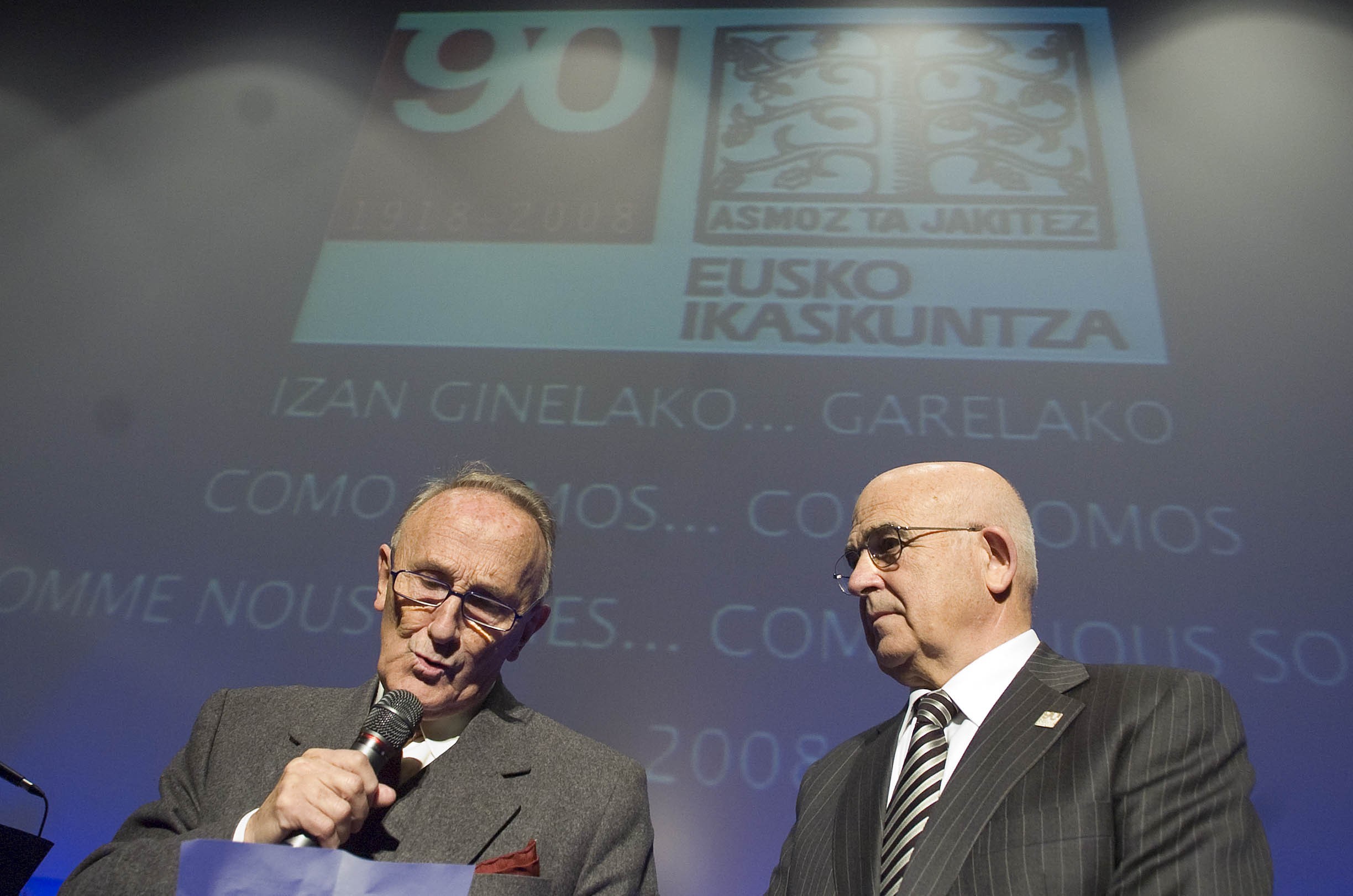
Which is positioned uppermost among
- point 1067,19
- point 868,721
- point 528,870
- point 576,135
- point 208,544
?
point 1067,19

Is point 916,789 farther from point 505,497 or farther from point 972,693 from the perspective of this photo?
point 505,497

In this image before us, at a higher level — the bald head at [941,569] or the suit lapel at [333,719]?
the bald head at [941,569]

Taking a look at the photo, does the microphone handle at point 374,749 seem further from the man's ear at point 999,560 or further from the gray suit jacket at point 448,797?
the man's ear at point 999,560

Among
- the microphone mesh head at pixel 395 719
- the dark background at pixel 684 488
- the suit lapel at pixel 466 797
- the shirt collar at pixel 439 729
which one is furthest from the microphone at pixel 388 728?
the dark background at pixel 684 488

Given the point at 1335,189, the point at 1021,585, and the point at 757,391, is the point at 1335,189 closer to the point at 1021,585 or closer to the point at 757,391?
the point at 757,391

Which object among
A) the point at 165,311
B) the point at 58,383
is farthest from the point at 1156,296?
the point at 58,383

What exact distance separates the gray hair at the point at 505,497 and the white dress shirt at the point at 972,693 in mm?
787

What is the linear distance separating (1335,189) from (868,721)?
9.18 feet

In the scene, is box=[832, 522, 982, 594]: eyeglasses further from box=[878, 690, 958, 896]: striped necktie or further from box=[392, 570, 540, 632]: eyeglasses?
box=[392, 570, 540, 632]: eyeglasses

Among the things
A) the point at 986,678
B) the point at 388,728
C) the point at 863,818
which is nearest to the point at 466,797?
the point at 388,728

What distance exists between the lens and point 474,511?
1.91 m

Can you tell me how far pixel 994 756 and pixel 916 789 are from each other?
164mm

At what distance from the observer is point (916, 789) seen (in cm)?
168

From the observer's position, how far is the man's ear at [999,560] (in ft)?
6.15
